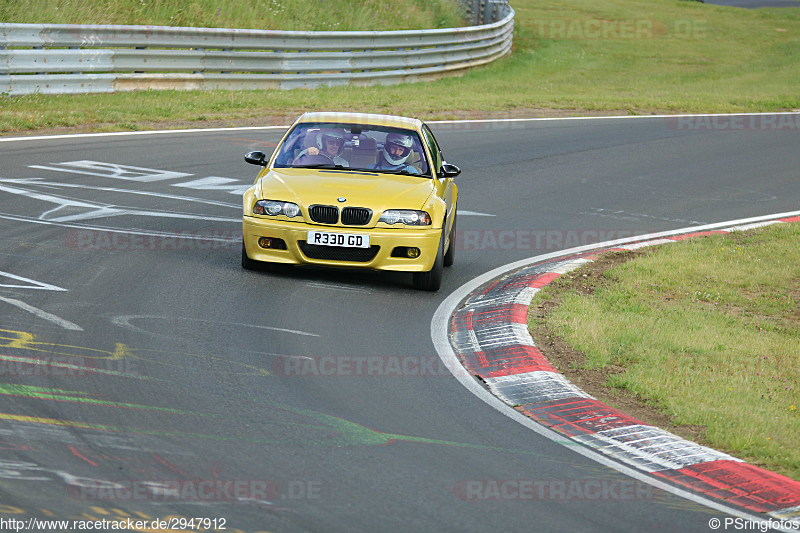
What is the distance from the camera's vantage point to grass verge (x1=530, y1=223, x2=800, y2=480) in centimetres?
645

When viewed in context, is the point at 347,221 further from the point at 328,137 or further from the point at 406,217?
the point at 328,137

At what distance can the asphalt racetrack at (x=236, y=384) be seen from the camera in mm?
4859

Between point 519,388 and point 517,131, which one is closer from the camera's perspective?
point 519,388

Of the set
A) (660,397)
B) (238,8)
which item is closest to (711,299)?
(660,397)

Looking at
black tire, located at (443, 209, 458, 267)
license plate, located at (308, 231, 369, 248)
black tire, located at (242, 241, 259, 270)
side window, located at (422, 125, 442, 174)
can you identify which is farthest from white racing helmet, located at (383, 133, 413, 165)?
black tire, located at (242, 241, 259, 270)

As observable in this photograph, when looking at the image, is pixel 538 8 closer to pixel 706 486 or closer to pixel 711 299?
pixel 711 299

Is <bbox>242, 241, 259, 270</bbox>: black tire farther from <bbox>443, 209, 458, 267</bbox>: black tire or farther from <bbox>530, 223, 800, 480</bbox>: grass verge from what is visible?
<bbox>530, 223, 800, 480</bbox>: grass verge

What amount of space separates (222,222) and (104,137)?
5703 millimetres

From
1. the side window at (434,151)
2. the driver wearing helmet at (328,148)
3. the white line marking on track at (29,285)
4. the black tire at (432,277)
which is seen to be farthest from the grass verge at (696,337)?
the white line marking on track at (29,285)

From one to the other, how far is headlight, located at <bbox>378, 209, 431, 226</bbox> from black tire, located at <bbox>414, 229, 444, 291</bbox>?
9.2 inches

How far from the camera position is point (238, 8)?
27203mm

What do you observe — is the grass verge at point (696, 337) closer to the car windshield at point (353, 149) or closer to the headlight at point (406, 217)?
the headlight at point (406, 217)

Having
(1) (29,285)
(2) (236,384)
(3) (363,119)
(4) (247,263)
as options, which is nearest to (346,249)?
(4) (247,263)

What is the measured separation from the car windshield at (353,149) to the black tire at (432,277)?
1.16 m
